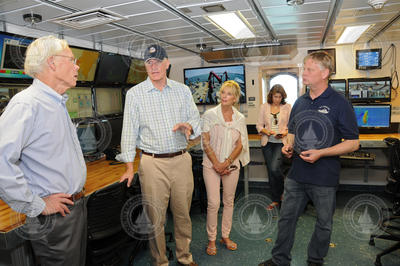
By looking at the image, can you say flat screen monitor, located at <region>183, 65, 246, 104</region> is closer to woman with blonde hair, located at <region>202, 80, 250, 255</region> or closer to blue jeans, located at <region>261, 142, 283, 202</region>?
blue jeans, located at <region>261, 142, 283, 202</region>

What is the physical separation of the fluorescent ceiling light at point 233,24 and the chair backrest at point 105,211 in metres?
1.86

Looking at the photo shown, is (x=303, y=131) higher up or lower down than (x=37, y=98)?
lower down

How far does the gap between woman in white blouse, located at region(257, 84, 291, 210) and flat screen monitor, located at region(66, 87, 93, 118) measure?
7.78 feet

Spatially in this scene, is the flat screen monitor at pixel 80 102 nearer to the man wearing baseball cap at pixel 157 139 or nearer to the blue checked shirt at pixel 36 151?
the man wearing baseball cap at pixel 157 139

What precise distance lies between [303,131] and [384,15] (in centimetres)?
176

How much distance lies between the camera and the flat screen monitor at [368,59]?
479 centimetres

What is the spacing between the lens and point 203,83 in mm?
5609

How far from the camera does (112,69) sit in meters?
4.23

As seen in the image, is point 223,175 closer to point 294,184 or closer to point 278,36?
point 294,184

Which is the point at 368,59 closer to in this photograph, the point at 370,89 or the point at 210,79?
the point at 370,89

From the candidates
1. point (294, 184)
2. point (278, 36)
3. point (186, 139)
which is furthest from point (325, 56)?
point (278, 36)

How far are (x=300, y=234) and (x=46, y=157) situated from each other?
2940 mm

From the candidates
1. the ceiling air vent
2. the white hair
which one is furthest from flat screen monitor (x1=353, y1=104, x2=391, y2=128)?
the white hair

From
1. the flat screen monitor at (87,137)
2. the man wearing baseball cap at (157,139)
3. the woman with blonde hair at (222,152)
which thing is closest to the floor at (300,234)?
the woman with blonde hair at (222,152)
